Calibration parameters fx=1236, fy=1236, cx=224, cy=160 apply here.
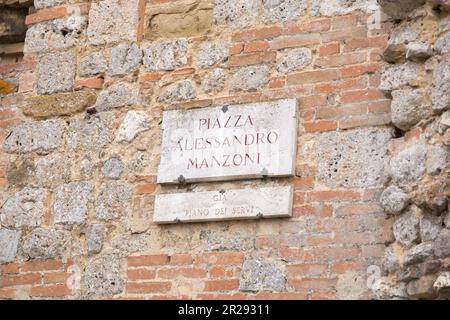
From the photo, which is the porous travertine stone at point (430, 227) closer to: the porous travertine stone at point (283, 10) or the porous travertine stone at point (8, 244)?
the porous travertine stone at point (283, 10)

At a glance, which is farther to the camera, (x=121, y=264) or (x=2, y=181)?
(x=2, y=181)

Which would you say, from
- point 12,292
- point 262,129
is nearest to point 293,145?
point 262,129

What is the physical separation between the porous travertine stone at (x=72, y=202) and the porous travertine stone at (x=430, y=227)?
217 cm

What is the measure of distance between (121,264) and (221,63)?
4.19 feet

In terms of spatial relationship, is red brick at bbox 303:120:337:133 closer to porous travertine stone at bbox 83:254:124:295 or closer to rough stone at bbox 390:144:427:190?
rough stone at bbox 390:144:427:190

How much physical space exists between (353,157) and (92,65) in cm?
186

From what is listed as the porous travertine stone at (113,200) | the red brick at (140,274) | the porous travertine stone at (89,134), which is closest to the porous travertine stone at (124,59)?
the porous travertine stone at (89,134)

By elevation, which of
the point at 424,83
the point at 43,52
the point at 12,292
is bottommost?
the point at 12,292

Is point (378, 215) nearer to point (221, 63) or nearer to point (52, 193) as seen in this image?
point (221, 63)

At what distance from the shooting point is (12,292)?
7270 millimetres

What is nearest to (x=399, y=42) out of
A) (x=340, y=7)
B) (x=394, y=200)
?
(x=340, y=7)

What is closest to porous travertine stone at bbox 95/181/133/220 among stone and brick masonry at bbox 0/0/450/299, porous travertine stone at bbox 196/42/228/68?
stone and brick masonry at bbox 0/0/450/299

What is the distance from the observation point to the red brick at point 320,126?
6.64 metres

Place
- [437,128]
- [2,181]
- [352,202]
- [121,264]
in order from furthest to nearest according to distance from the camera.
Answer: [2,181]
[121,264]
[352,202]
[437,128]
